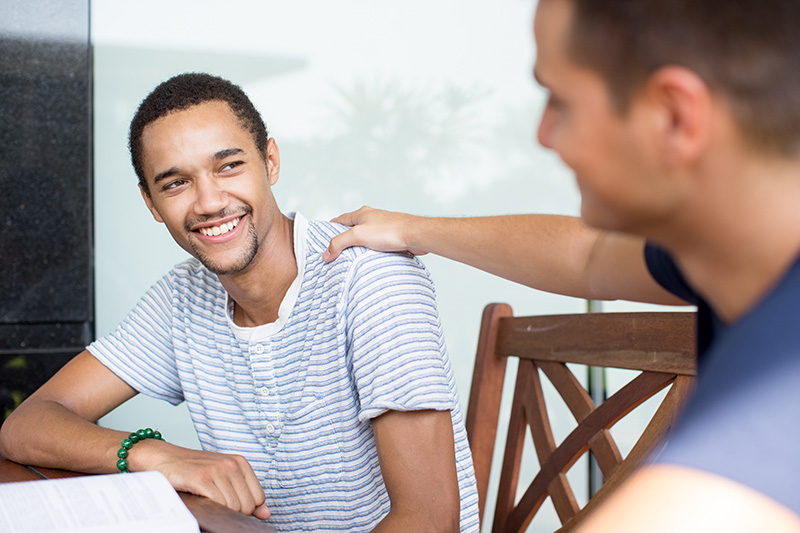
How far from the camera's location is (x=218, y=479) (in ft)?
3.30

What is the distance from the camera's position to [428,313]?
1255 mm

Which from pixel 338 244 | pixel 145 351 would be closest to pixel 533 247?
pixel 338 244

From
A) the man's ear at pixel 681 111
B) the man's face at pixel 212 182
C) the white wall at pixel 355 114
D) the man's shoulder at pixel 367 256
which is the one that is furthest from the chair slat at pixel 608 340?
the white wall at pixel 355 114

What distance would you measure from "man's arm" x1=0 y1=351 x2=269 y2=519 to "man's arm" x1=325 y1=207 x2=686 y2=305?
41 cm

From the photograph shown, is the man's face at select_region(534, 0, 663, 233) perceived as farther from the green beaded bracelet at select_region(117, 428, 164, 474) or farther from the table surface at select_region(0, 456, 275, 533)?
the green beaded bracelet at select_region(117, 428, 164, 474)

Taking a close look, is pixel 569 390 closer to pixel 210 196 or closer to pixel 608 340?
pixel 608 340

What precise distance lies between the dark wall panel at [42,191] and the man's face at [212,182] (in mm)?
986

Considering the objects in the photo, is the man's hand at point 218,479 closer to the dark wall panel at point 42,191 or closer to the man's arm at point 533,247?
the man's arm at point 533,247

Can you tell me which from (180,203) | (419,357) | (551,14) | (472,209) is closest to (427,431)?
(419,357)

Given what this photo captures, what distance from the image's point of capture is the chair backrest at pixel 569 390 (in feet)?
3.80

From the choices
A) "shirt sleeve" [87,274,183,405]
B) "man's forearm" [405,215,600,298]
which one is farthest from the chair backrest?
"shirt sleeve" [87,274,183,405]

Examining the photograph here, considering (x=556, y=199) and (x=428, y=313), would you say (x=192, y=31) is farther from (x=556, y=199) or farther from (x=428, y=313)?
(x=428, y=313)

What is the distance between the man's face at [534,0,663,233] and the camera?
1.50 feet

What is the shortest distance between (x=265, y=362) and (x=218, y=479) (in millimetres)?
365
